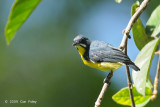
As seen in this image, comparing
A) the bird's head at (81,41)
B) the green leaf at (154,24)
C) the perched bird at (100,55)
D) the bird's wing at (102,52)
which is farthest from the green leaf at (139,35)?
the bird's head at (81,41)

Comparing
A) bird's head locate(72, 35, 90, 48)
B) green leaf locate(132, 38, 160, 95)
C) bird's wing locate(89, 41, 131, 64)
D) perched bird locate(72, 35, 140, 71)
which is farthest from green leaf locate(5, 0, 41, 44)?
bird's head locate(72, 35, 90, 48)

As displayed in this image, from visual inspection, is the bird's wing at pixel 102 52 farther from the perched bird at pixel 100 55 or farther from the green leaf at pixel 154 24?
the green leaf at pixel 154 24

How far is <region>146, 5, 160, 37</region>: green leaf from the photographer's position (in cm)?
248

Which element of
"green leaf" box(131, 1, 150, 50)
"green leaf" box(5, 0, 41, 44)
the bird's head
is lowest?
the bird's head

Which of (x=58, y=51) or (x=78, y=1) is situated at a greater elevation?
(x=78, y=1)

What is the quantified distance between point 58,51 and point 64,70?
27.1 inches

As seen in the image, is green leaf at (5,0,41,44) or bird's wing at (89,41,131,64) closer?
green leaf at (5,0,41,44)

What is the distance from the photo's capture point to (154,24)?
255 cm

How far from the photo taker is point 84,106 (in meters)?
6.88

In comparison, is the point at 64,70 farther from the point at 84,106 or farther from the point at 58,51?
the point at 84,106

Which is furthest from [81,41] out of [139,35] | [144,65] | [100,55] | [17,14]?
[17,14]

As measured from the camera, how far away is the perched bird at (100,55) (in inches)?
125

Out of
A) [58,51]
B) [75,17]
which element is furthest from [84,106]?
[75,17]

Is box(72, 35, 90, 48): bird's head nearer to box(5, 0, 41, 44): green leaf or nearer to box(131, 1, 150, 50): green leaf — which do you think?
box(131, 1, 150, 50): green leaf
